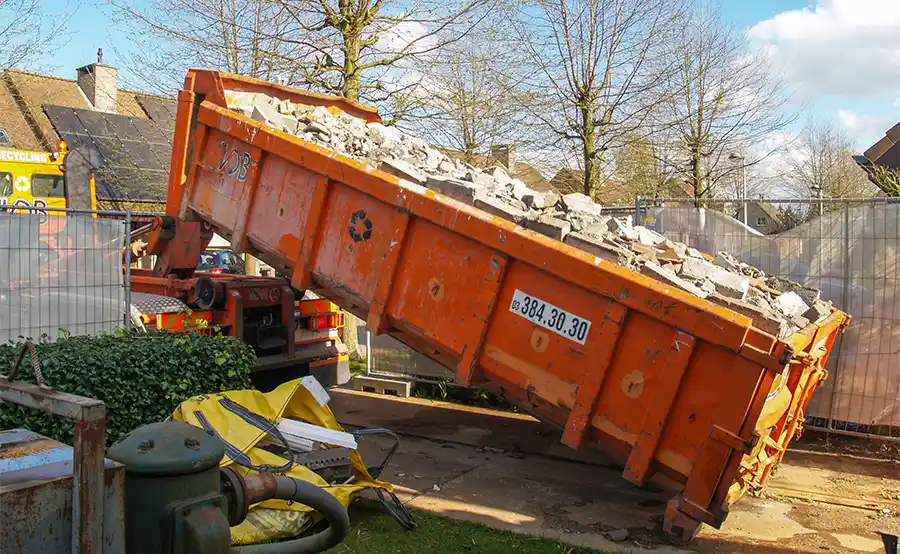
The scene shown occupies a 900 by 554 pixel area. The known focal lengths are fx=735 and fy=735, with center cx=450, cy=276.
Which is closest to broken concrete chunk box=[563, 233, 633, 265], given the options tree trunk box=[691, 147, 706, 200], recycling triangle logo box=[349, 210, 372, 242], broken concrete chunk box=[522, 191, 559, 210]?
broken concrete chunk box=[522, 191, 559, 210]

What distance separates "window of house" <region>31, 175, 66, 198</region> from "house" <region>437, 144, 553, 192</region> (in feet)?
20.4

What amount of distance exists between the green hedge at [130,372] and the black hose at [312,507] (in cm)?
257

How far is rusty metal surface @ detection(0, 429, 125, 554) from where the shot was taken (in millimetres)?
1655

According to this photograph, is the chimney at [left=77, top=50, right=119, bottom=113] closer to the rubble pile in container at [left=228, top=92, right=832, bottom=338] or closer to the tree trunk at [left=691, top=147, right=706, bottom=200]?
the tree trunk at [left=691, top=147, right=706, bottom=200]

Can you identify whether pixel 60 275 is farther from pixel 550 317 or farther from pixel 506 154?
pixel 506 154

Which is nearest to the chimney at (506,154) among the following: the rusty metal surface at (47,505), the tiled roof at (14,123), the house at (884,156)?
the house at (884,156)

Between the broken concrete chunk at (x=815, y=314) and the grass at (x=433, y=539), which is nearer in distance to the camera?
the grass at (x=433, y=539)

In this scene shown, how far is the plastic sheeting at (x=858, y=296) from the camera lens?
7148mm

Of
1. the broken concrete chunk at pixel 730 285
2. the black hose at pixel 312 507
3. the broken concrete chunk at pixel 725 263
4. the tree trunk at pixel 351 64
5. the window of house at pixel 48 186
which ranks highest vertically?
the tree trunk at pixel 351 64

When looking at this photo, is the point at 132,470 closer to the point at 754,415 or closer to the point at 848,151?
the point at 754,415

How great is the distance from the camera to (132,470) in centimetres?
190

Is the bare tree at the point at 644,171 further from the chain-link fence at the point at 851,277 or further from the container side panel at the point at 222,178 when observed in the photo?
the container side panel at the point at 222,178

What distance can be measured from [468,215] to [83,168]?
961cm

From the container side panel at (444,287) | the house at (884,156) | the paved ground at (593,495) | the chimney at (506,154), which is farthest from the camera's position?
the chimney at (506,154)
